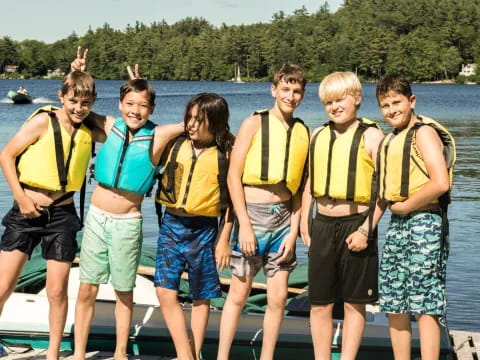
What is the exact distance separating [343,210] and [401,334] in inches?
31.0

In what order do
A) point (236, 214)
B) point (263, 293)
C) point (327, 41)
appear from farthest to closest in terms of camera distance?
point (327, 41) → point (263, 293) → point (236, 214)

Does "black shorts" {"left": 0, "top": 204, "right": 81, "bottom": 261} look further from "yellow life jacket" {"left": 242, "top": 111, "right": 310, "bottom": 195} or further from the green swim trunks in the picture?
"yellow life jacket" {"left": 242, "top": 111, "right": 310, "bottom": 195}

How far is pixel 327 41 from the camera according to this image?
14862cm

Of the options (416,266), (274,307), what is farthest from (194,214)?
(416,266)

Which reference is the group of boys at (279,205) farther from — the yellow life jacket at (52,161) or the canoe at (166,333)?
→ the canoe at (166,333)

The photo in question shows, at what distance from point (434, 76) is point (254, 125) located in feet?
443

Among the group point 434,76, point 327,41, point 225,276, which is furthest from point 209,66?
point 225,276

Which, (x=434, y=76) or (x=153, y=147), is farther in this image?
(x=434, y=76)

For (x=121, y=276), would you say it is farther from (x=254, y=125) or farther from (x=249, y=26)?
(x=249, y=26)

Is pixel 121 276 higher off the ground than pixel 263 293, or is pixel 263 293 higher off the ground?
pixel 121 276

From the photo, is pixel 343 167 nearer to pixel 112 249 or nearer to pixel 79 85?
pixel 112 249

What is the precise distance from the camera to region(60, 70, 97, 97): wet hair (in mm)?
5031

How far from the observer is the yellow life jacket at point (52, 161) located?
5016mm

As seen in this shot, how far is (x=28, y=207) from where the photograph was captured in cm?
495
